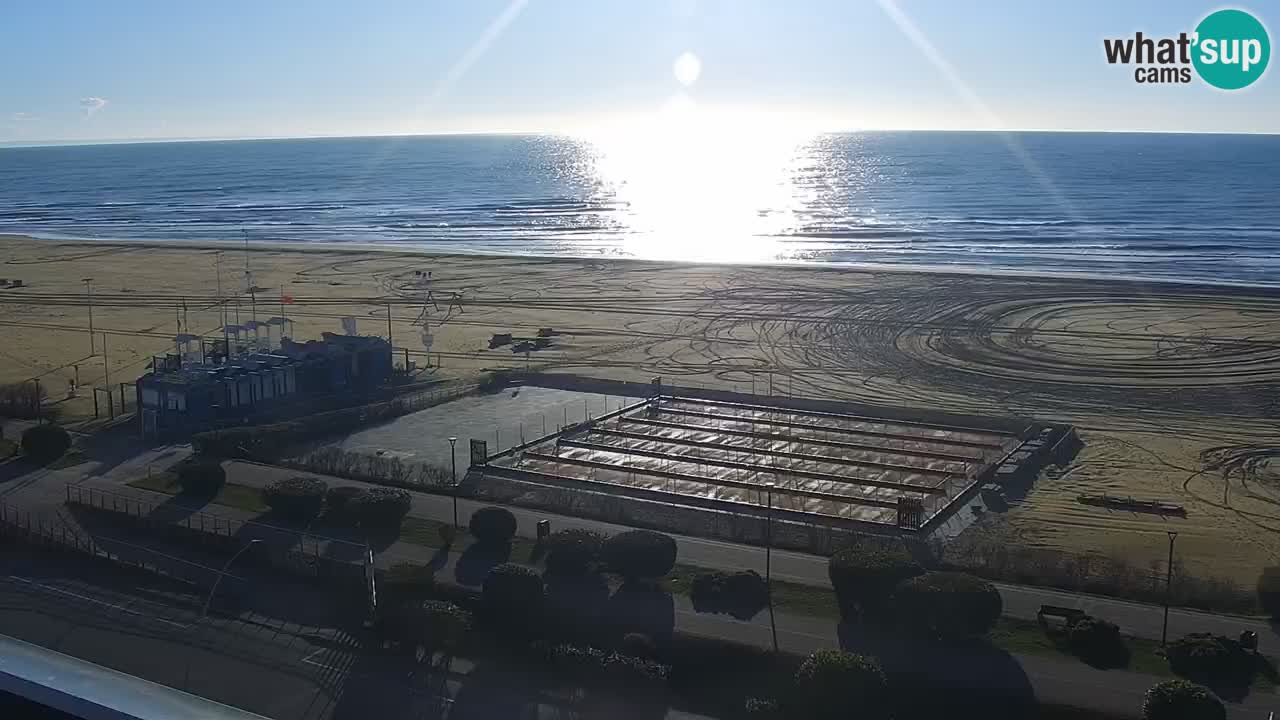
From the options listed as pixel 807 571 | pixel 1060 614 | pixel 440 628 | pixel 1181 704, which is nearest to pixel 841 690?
pixel 1181 704

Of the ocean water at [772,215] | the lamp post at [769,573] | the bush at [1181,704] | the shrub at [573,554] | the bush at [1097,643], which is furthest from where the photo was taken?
the ocean water at [772,215]

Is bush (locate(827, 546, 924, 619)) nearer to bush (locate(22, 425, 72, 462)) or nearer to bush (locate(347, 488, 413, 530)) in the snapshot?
bush (locate(347, 488, 413, 530))

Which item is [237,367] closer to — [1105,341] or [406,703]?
[406,703]

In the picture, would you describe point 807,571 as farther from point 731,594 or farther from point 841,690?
point 841,690

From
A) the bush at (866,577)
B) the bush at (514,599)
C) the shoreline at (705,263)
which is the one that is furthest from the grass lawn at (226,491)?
the shoreline at (705,263)

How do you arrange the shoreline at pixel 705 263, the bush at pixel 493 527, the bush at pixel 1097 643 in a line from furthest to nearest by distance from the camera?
1. the shoreline at pixel 705 263
2. the bush at pixel 493 527
3. the bush at pixel 1097 643

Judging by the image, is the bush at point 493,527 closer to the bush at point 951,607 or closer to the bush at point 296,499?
the bush at point 296,499

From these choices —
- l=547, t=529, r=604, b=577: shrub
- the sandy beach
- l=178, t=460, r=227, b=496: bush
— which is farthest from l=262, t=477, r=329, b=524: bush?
the sandy beach
